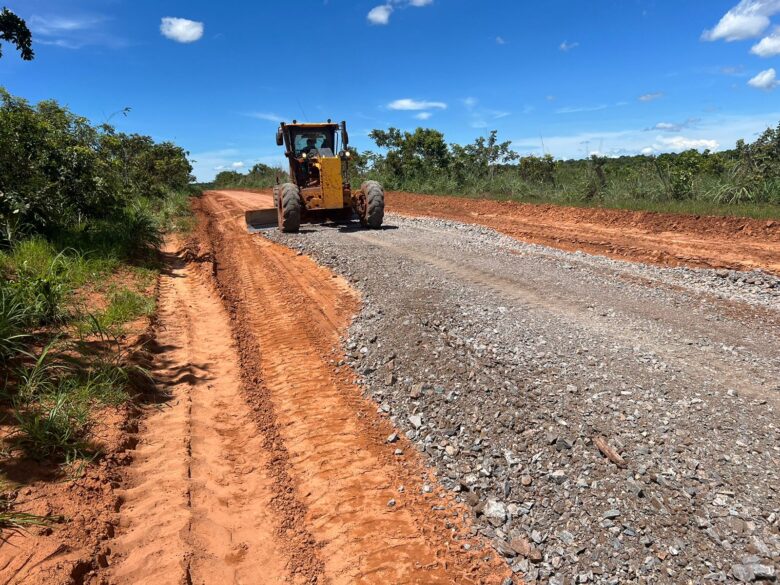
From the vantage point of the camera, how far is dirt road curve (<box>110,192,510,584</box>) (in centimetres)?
247

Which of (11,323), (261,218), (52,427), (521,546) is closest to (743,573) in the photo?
(521,546)

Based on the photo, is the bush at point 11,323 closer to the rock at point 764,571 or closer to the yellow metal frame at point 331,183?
the rock at point 764,571

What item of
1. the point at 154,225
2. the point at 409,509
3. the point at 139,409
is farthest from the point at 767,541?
the point at 154,225

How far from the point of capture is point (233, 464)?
332cm

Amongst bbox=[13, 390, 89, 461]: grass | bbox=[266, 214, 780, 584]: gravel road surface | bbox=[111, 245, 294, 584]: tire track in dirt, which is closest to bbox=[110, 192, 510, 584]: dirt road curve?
bbox=[111, 245, 294, 584]: tire track in dirt

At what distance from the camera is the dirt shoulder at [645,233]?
8438mm

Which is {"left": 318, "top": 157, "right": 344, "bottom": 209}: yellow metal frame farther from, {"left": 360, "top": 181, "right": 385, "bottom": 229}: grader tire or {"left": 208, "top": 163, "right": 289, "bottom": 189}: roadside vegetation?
{"left": 208, "top": 163, "right": 289, "bottom": 189}: roadside vegetation

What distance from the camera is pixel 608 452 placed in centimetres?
295

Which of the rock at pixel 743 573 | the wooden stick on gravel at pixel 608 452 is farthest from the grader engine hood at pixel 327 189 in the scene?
the rock at pixel 743 573

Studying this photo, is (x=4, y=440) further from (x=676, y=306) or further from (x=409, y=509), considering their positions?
(x=676, y=306)

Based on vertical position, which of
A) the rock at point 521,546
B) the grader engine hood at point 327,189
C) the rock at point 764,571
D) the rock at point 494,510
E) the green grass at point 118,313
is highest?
the grader engine hood at point 327,189

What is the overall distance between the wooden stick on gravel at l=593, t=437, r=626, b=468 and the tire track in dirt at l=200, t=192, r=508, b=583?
3.29 feet

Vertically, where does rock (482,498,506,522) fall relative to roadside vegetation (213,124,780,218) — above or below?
below

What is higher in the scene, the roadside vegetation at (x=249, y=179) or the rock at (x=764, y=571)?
the roadside vegetation at (x=249, y=179)
